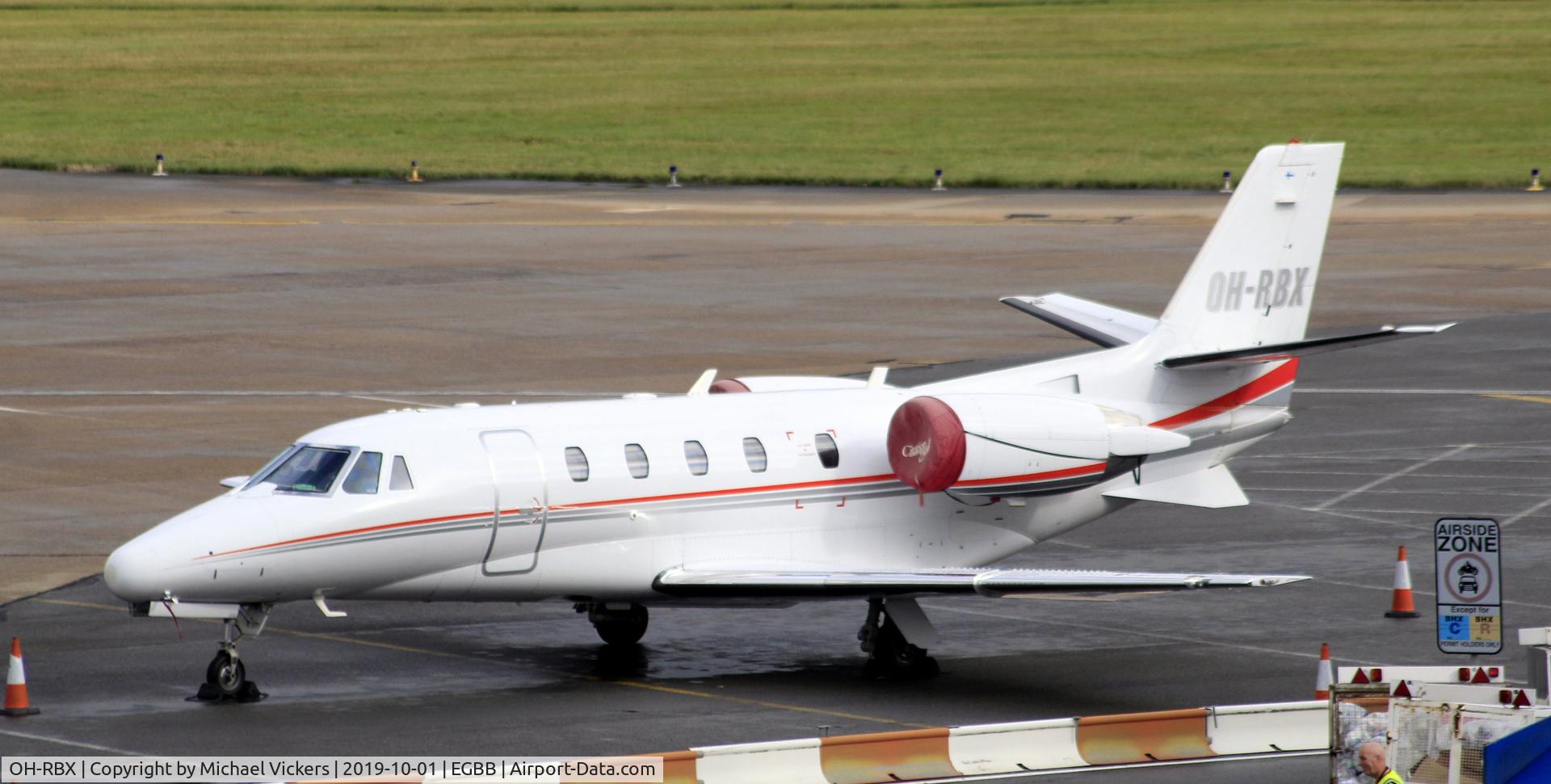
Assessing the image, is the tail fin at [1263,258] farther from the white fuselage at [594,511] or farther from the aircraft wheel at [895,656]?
the aircraft wheel at [895,656]

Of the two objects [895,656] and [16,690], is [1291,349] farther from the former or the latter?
[16,690]

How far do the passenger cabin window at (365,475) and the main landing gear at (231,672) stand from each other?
1345 mm

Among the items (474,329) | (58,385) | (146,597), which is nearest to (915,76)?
(474,329)

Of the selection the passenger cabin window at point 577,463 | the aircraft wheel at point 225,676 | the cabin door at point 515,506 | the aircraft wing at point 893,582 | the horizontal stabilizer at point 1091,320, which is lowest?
the aircraft wheel at point 225,676

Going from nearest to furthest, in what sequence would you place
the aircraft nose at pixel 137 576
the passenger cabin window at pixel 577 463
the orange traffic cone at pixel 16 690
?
1. the aircraft nose at pixel 137 576
2. the orange traffic cone at pixel 16 690
3. the passenger cabin window at pixel 577 463

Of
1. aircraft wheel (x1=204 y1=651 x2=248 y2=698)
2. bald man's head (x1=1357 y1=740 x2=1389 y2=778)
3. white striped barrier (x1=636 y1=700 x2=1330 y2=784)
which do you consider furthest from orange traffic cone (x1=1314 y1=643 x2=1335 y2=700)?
aircraft wheel (x1=204 y1=651 x2=248 y2=698)

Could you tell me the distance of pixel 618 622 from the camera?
2297cm

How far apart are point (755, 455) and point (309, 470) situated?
434cm

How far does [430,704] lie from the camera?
67.1 feet

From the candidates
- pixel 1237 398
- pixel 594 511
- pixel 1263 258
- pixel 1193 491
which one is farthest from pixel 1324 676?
pixel 594 511

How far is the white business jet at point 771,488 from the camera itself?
20375 mm

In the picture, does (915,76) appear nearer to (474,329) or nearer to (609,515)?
(474,329)

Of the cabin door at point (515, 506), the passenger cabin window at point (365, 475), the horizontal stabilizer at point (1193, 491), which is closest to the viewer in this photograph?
the passenger cabin window at point (365, 475)

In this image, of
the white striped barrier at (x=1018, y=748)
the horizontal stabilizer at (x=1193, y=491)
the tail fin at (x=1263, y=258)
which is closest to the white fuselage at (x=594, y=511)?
the horizontal stabilizer at (x=1193, y=491)
